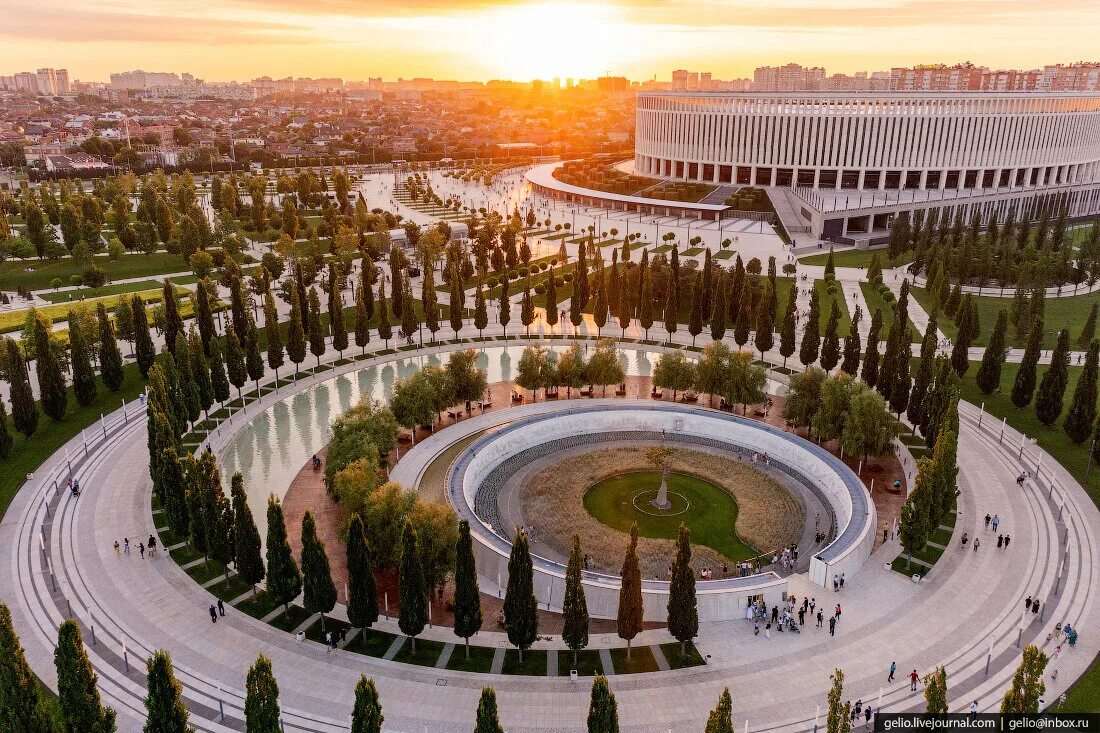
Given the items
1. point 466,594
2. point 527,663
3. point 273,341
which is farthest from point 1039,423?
point 273,341

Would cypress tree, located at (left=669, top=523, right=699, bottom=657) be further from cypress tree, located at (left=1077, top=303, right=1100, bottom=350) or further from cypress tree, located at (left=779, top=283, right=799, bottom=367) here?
cypress tree, located at (left=1077, top=303, right=1100, bottom=350)

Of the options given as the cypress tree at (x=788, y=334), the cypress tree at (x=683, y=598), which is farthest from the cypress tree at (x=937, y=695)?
the cypress tree at (x=788, y=334)

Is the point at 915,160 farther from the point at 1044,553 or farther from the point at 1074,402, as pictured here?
the point at 1044,553

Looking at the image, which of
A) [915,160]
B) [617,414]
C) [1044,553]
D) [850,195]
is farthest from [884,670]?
[915,160]

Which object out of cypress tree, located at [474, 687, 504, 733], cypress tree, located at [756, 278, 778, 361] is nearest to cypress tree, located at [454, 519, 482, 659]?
cypress tree, located at [474, 687, 504, 733]

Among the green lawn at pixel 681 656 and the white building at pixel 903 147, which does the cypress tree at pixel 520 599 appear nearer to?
the green lawn at pixel 681 656
